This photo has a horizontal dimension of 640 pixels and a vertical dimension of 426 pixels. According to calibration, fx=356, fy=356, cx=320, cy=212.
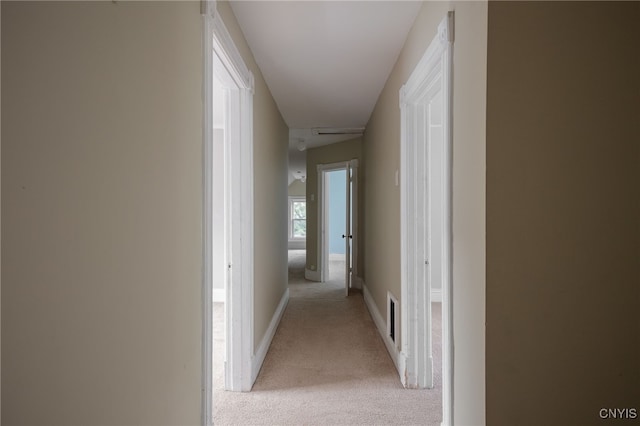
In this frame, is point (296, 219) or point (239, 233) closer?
point (239, 233)

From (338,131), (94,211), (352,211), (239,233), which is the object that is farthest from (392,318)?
(338,131)

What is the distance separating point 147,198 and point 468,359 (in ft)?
4.20

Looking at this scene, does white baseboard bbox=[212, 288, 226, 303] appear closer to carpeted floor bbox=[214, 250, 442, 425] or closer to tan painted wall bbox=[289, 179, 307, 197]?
carpeted floor bbox=[214, 250, 442, 425]

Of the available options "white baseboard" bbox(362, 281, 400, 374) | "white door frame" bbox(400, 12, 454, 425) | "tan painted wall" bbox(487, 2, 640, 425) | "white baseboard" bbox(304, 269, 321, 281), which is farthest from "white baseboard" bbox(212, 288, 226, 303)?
"tan painted wall" bbox(487, 2, 640, 425)

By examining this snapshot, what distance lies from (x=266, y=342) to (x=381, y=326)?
3.78 ft

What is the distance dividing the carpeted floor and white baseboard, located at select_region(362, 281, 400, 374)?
0.20 ft

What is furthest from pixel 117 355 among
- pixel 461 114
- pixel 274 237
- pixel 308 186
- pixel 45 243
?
pixel 308 186

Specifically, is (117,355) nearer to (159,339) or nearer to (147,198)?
(159,339)

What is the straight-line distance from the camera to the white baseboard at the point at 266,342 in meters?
2.60

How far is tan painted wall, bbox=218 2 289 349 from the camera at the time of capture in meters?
2.70

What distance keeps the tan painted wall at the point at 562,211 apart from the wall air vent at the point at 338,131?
3.85m

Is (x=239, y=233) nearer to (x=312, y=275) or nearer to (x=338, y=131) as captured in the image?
(x=338, y=131)

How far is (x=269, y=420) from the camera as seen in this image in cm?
211

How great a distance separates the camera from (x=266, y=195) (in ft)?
10.7
